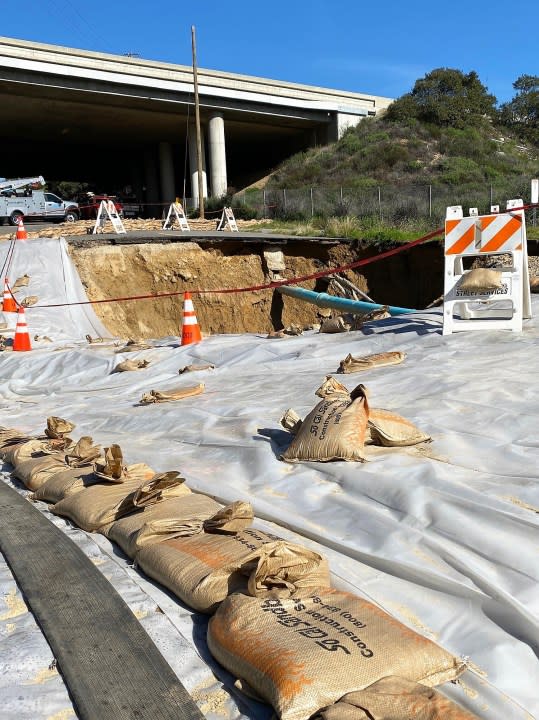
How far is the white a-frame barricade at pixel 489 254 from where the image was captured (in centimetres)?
671

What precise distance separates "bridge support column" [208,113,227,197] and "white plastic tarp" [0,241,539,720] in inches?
1180

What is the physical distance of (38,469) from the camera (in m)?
4.56

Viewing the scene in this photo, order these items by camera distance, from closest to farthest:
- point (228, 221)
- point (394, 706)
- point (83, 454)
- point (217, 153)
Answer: point (394, 706) → point (83, 454) → point (228, 221) → point (217, 153)

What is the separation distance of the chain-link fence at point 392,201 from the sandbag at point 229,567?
19619mm

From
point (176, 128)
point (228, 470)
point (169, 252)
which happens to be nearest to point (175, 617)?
point (228, 470)

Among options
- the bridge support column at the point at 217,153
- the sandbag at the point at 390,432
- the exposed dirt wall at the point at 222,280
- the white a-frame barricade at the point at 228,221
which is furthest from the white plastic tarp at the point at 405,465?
the bridge support column at the point at 217,153

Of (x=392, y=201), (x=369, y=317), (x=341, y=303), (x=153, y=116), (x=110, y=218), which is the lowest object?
(x=369, y=317)

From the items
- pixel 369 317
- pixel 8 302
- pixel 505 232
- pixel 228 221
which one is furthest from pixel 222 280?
pixel 505 232

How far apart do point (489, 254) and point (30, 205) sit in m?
25.5

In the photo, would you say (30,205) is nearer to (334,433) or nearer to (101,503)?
A: (101,503)

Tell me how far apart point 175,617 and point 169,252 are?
15241 mm

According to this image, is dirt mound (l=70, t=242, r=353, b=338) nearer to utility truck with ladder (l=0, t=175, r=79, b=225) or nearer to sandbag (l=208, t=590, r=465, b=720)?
utility truck with ladder (l=0, t=175, r=79, b=225)

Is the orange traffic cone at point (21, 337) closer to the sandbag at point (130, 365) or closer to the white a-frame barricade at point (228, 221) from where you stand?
the sandbag at point (130, 365)

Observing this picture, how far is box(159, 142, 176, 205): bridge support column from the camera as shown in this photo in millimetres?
42344
